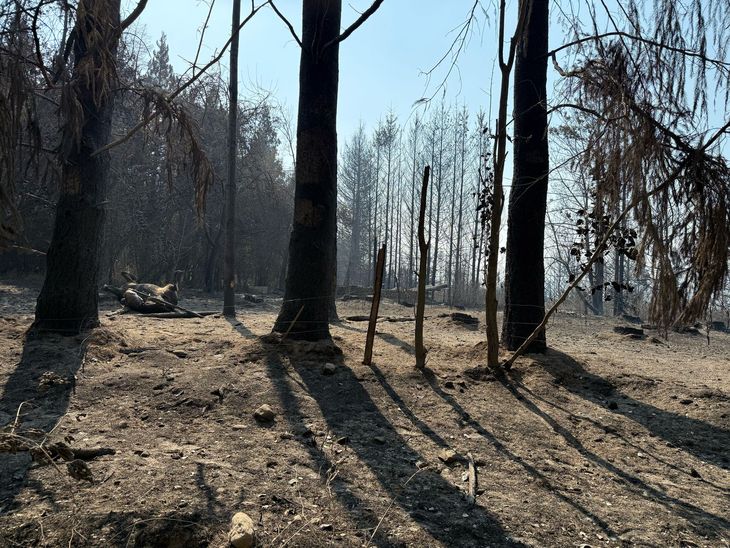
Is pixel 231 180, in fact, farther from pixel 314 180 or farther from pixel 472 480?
pixel 472 480

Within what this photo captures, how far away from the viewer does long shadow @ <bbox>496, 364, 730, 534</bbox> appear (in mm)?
2978

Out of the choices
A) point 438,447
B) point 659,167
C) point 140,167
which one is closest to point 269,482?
point 438,447

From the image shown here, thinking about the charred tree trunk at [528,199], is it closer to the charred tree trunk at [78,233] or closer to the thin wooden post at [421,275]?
the thin wooden post at [421,275]

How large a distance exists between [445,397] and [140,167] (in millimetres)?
A: 17487

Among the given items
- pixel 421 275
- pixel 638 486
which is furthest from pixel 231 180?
pixel 638 486

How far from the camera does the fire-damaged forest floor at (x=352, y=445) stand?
2.67m

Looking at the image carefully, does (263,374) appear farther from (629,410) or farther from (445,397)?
(629,410)

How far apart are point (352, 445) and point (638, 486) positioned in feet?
6.03

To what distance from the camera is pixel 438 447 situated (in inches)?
150

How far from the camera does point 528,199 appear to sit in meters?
6.20

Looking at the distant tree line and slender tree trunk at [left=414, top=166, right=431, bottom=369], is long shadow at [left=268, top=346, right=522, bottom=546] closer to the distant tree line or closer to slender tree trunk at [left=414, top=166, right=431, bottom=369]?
slender tree trunk at [left=414, top=166, right=431, bottom=369]

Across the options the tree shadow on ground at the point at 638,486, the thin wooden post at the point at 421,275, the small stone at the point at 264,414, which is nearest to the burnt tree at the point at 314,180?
the thin wooden post at the point at 421,275

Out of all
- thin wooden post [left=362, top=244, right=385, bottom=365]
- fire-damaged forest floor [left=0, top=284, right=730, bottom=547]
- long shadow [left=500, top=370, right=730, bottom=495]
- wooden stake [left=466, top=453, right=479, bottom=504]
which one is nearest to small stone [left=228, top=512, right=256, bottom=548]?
fire-damaged forest floor [left=0, top=284, right=730, bottom=547]

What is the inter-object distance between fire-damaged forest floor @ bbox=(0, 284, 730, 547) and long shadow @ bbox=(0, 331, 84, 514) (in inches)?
0.6
